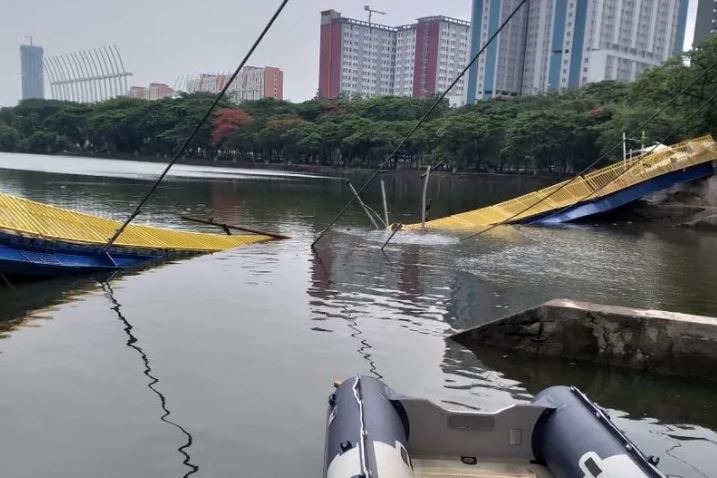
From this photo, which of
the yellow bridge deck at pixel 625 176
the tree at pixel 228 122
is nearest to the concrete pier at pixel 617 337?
the yellow bridge deck at pixel 625 176

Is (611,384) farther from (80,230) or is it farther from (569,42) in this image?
(569,42)

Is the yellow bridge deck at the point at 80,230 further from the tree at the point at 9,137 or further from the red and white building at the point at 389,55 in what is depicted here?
the red and white building at the point at 389,55

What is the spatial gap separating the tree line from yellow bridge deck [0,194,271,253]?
28304 mm

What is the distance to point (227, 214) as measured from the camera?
3167cm

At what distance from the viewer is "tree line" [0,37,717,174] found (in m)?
39.9

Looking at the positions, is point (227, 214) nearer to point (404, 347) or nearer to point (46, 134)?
point (404, 347)

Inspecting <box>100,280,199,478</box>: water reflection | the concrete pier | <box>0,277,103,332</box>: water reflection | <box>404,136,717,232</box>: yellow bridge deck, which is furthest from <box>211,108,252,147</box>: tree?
the concrete pier

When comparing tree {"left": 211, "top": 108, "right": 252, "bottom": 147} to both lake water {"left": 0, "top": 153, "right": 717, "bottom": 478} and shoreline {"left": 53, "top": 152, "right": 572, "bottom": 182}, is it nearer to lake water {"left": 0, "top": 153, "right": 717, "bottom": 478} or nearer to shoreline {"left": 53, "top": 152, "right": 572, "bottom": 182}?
shoreline {"left": 53, "top": 152, "right": 572, "bottom": 182}

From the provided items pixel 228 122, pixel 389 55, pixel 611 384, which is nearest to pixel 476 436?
pixel 611 384

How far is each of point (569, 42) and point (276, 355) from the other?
13460 cm

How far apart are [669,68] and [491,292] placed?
96.1ft

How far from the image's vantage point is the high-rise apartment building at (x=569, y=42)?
4970 inches

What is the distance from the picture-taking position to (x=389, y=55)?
169500mm

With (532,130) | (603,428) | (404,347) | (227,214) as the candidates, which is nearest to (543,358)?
(404,347)
